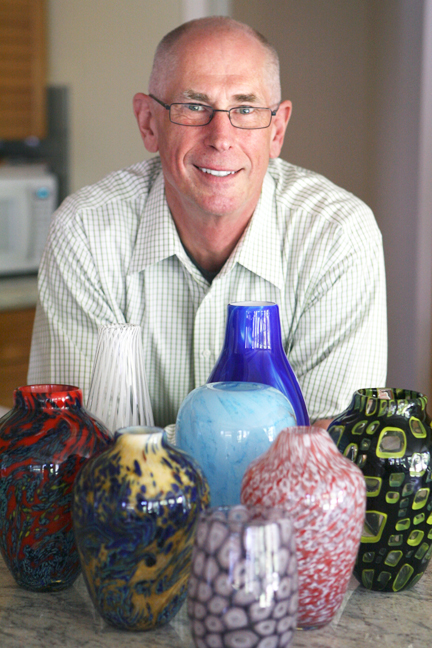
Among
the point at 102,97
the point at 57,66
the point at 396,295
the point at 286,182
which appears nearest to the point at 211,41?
the point at 286,182

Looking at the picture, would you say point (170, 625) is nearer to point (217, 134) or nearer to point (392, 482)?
point (392, 482)

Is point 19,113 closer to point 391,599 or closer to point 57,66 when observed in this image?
point 57,66

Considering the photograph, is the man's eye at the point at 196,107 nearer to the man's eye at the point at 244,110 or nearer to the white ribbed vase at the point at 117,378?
the man's eye at the point at 244,110

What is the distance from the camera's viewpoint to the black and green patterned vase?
746 millimetres

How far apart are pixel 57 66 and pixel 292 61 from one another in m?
1.15

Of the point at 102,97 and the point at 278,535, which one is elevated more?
the point at 102,97

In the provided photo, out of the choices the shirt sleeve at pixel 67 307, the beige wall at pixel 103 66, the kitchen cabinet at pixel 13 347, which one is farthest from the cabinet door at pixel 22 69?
the shirt sleeve at pixel 67 307

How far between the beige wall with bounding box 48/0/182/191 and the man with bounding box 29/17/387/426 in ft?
4.94

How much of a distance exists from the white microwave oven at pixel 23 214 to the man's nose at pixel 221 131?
6.78ft

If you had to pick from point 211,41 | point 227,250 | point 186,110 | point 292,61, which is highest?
point 292,61

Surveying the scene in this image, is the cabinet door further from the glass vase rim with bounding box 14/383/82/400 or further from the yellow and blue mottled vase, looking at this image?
the yellow and blue mottled vase

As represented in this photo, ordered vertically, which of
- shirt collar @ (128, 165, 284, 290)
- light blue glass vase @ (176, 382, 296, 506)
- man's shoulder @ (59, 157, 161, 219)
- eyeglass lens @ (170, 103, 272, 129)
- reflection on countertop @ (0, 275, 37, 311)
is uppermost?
eyeglass lens @ (170, 103, 272, 129)

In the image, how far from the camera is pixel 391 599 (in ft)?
2.59

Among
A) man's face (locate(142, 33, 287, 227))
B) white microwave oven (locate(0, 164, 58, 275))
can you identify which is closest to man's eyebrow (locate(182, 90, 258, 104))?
man's face (locate(142, 33, 287, 227))
